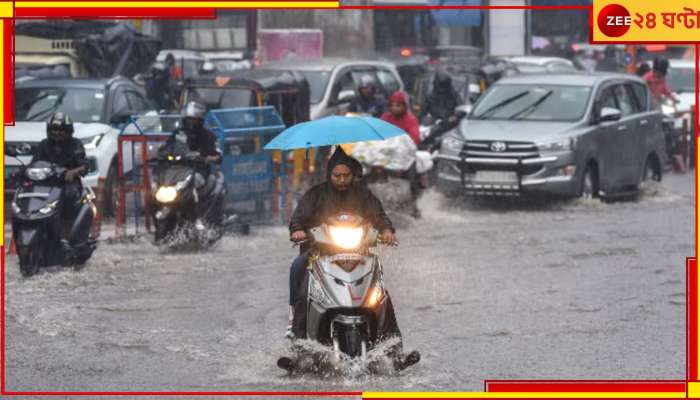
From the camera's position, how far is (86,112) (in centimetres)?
1841

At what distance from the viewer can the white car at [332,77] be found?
22.1m

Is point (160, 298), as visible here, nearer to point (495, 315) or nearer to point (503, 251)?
point (495, 315)

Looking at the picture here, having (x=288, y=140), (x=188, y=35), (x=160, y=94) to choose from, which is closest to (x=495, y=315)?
(x=288, y=140)

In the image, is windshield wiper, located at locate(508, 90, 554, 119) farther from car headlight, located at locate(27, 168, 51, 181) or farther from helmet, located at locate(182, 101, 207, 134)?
car headlight, located at locate(27, 168, 51, 181)

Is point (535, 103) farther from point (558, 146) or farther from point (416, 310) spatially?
point (416, 310)

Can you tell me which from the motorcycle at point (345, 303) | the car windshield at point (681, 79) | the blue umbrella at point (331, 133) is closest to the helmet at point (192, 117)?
the blue umbrella at point (331, 133)

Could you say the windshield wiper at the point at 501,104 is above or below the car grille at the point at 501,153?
above

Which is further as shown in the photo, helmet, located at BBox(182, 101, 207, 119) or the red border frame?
helmet, located at BBox(182, 101, 207, 119)

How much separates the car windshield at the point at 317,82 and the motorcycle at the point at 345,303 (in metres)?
13.6

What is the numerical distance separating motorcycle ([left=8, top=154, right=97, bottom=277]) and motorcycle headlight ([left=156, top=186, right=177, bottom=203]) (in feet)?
4.09

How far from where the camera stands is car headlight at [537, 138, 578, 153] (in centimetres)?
Answer: 1897

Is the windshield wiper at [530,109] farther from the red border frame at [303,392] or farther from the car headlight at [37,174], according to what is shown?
the red border frame at [303,392]

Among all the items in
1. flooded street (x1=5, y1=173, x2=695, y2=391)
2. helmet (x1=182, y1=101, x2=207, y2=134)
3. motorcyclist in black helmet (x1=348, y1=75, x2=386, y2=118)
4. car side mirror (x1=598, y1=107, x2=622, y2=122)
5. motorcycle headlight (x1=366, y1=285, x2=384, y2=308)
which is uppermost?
helmet (x1=182, y1=101, x2=207, y2=134)

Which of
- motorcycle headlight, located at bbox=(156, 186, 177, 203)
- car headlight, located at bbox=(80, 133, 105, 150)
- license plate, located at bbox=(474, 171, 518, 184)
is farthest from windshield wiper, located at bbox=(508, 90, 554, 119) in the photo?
motorcycle headlight, located at bbox=(156, 186, 177, 203)
